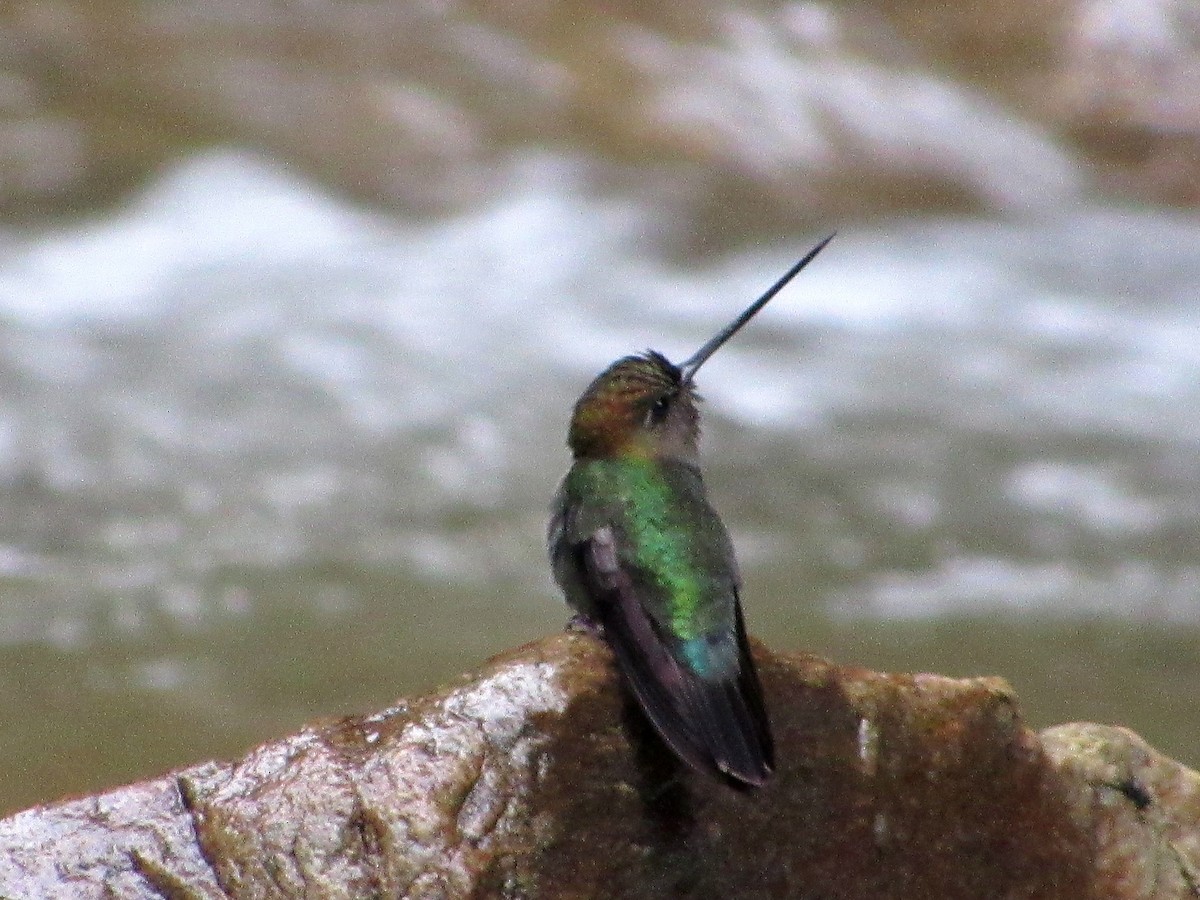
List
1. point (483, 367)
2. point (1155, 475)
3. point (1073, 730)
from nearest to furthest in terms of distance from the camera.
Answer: point (1073, 730)
point (1155, 475)
point (483, 367)

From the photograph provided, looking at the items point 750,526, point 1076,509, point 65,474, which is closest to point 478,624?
point 750,526

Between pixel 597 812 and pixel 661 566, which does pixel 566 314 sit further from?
pixel 597 812

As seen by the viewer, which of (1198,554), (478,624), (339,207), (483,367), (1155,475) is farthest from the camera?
(339,207)

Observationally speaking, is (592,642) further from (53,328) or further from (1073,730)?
(53,328)

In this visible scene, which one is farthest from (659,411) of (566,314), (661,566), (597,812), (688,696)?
(566,314)

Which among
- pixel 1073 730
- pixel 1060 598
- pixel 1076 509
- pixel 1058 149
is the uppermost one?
pixel 1058 149

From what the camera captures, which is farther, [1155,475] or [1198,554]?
[1155,475]

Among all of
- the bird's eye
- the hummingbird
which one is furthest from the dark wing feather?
the bird's eye

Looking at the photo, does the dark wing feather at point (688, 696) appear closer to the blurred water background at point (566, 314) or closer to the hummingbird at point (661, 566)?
the hummingbird at point (661, 566)
